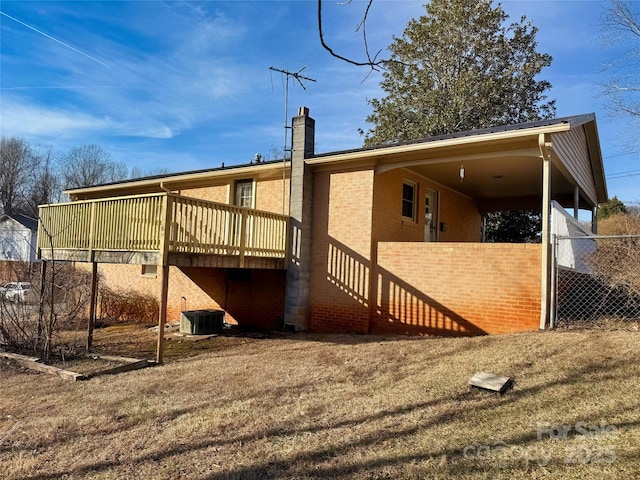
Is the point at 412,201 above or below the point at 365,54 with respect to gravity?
above

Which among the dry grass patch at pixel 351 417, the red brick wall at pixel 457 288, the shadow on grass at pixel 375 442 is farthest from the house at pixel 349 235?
the shadow on grass at pixel 375 442

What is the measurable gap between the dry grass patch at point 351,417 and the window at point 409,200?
5230 millimetres

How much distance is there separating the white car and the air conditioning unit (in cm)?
324

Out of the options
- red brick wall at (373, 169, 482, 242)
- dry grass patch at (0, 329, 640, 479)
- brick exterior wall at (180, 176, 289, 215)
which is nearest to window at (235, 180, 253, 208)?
brick exterior wall at (180, 176, 289, 215)

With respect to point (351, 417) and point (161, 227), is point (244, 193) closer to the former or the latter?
point (161, 227)

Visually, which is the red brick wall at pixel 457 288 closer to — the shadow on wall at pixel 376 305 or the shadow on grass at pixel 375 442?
the shadow on wall at pixel 376 305

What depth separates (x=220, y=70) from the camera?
12445 mm

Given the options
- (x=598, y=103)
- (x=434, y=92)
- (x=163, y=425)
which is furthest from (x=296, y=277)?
(x=434, y=92)

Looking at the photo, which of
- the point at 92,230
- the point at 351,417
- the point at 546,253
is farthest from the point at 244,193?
the point at 351,417

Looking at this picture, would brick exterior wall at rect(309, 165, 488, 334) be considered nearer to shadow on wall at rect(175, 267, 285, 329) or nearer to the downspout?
shadow on wall at rect(175, 267, 285, 329)

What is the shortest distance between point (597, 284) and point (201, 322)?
8322mm

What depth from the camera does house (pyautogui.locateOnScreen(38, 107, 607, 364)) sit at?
7914mm

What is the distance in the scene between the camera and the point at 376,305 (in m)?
9.64

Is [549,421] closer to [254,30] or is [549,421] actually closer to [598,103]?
[254,30]
